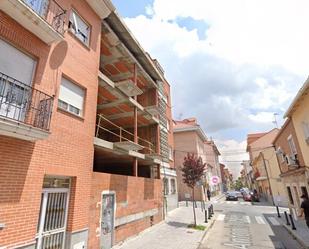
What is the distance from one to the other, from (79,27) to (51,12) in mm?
1861

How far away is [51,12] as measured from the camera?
754cm

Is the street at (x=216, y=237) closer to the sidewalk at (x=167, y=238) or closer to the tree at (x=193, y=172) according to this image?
the sidewalk at (x=167, y=238)

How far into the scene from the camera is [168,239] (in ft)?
34.4

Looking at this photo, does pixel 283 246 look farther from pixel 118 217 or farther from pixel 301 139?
pixel 118 217

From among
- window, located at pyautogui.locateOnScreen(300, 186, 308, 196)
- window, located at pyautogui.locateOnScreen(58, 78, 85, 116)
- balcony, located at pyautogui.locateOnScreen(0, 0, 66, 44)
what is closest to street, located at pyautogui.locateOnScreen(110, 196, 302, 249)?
window, located at pyautogui.locateOnScreen(300, 186, 308, 196)

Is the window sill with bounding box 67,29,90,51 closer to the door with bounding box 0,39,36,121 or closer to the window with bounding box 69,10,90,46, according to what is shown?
the window with bounding box 69,10,90,46

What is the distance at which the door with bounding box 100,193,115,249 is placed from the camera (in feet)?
28.2

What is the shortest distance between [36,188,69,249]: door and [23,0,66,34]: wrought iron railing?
571cm

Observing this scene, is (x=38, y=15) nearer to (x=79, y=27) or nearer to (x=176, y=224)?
(x=79, y=27)

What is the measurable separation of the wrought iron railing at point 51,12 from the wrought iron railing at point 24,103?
2.51m

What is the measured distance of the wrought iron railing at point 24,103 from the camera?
5.53 m

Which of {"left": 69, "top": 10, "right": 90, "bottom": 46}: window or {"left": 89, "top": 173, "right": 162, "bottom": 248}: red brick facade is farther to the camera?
{"left": 69, "top": 10, "right": 90, "bottom": 46}: window

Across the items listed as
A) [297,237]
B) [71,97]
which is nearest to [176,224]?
[297,237]

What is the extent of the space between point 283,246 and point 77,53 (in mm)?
12682
